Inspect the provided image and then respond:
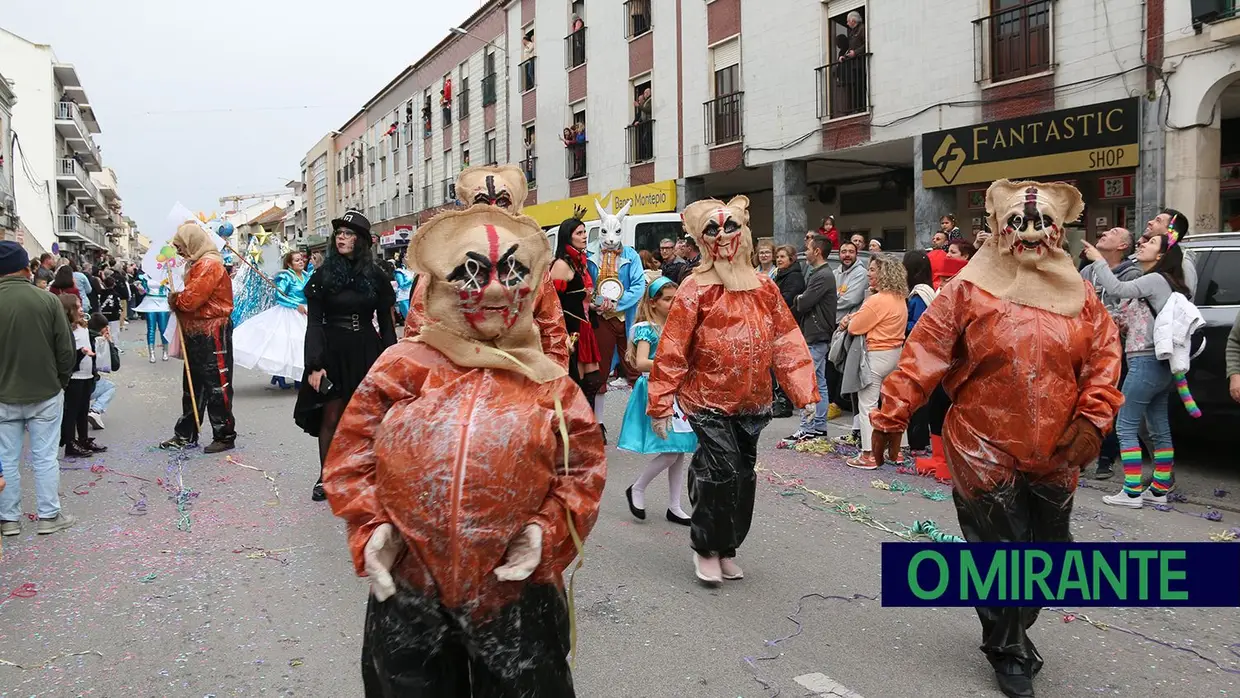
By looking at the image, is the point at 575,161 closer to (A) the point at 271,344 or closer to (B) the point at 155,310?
(B) the point at 155,310

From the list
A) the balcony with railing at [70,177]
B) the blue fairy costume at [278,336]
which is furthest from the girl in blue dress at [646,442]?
the balcony with railing at [70,177]

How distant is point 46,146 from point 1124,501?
5814 cm

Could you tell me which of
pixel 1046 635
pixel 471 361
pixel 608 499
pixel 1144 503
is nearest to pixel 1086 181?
pixel 1144 503

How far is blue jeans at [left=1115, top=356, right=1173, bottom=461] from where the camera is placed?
6.49m

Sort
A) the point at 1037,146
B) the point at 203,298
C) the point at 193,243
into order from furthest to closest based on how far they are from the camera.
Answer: the point at 1037,146 < the point at 193,243 < the point at 203,298

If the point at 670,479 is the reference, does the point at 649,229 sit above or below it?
above

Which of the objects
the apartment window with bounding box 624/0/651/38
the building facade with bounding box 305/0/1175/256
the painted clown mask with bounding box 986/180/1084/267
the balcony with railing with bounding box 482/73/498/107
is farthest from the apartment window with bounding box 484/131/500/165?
the painted clown mask with bounding box 986/180/1084/267

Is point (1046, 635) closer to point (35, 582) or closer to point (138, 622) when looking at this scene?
point (138, 622)

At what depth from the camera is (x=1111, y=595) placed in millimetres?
2820

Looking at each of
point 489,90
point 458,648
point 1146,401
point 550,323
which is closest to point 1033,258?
point 550,323

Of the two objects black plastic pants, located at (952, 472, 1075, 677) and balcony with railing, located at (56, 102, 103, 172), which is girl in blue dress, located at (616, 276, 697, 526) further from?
balcony with railing, located at (56, 102, 103, 172)

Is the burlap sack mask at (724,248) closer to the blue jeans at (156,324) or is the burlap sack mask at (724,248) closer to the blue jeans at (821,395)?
the blue jeans at (821,395)

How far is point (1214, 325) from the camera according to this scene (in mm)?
7094

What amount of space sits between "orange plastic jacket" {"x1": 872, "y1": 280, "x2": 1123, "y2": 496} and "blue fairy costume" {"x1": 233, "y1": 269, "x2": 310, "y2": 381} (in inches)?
355
